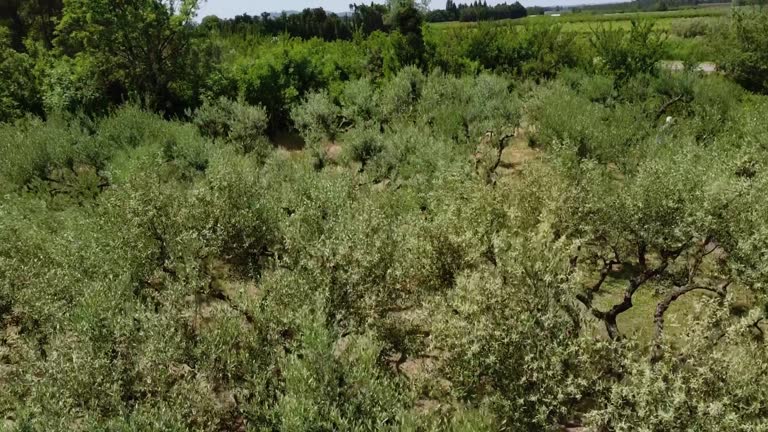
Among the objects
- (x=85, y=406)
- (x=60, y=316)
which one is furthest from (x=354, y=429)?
(x=60, y=316)

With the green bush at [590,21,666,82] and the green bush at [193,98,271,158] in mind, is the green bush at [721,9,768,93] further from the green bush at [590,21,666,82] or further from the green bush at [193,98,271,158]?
the green bush at [193,98,271,158]

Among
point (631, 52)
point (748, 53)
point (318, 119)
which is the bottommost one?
point (318, 119)

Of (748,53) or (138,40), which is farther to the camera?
(748,53)

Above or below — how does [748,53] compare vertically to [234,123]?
above

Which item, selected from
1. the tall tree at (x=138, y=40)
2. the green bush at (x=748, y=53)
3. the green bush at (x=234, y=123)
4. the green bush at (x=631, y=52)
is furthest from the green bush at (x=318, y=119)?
the green bush at (x=748, y=53)

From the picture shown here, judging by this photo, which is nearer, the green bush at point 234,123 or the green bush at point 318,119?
the green bush at point 234,123

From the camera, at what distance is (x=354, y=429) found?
942 cm

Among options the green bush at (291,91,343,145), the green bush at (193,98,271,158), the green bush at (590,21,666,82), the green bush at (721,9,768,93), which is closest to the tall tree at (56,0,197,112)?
the green bush at (193,98,271,158)

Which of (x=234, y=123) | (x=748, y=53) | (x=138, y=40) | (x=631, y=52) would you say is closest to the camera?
(x=234, y=123)

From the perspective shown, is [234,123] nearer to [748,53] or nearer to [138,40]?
[138,40]

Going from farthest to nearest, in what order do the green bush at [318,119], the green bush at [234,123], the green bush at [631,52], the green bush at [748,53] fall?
the green bush at [748,53], the green bush at [631,52], the green bush at [318,119], the green bush at [234,123]

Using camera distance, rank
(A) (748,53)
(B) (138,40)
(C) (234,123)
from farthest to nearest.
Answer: (A) (748,53) → (B) (138,40) → (C) (234,123)

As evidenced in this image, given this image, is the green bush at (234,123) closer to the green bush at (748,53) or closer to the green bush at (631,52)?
the green bush at (631,52)

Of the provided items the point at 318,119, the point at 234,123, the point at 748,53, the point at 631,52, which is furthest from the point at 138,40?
the point at 748,53
